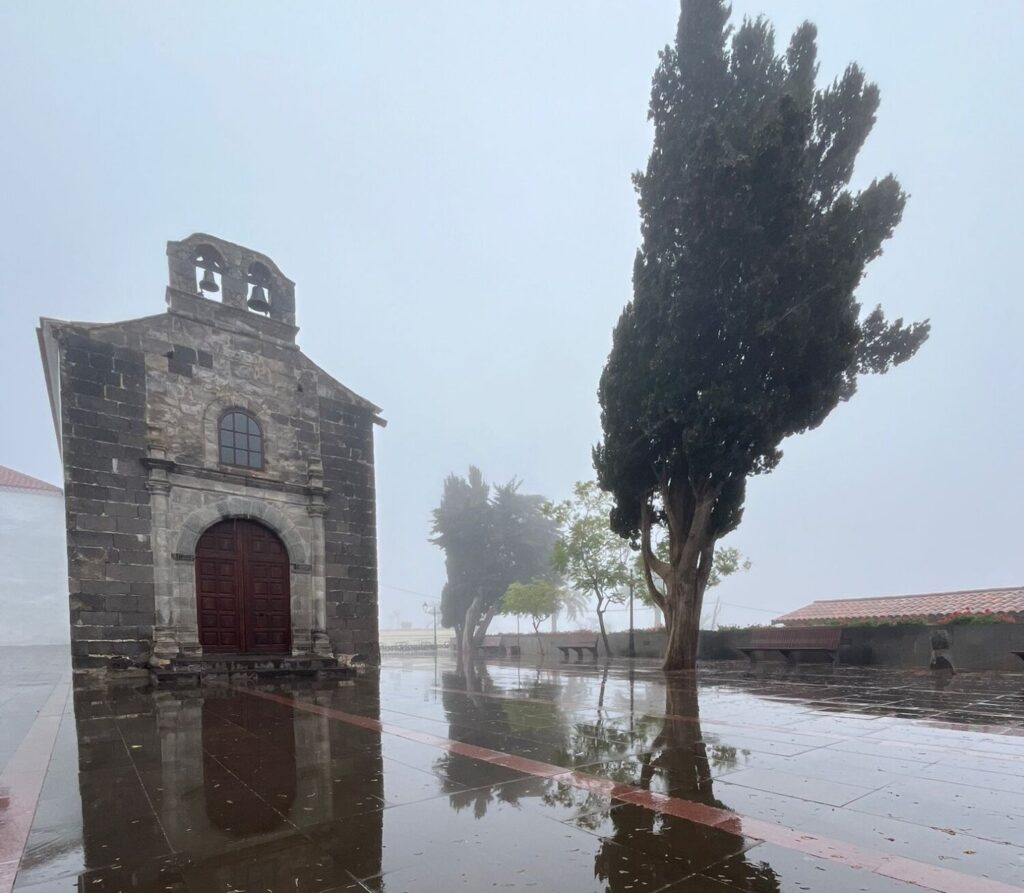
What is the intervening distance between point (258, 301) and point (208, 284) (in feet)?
3.94

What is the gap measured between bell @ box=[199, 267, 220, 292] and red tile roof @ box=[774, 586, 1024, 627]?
18265mm

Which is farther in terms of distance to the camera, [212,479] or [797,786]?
[212,479]

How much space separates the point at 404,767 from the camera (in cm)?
504

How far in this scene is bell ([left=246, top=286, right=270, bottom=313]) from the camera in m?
16.2

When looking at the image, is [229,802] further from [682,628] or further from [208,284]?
[208,284]

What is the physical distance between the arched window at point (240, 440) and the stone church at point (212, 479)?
3cm

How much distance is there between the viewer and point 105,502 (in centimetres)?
1277

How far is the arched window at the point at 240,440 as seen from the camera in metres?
14.8

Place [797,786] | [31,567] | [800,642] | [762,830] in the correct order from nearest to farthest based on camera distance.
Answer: [762,830] < [797,786] < [800,642] < [31,567]

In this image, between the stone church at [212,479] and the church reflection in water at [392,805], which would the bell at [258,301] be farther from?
the church reflection in water at [392,805]

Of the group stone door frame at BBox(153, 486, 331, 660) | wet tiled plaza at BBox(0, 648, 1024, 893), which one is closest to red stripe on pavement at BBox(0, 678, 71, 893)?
wet tiled plaza at BBox(0, 648, 1024, 893)

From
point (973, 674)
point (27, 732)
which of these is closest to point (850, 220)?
point (973, 674)

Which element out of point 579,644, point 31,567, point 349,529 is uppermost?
point 349,529

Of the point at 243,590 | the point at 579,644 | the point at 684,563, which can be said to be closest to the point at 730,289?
the point at 684,563
